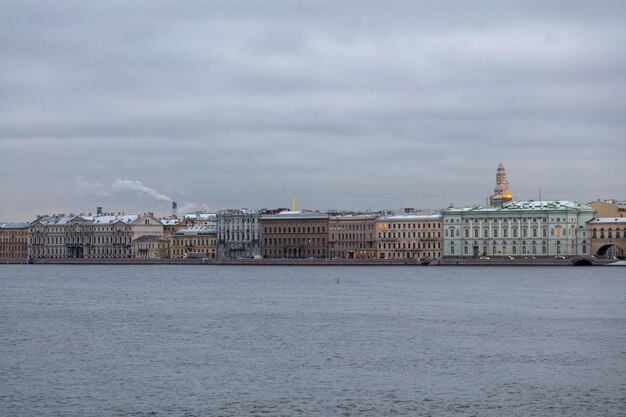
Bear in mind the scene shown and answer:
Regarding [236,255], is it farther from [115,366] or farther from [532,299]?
[115,366]

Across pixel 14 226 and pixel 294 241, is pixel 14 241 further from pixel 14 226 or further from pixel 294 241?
pixel 294 241

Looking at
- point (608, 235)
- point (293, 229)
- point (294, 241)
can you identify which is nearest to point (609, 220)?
point (608, 235)

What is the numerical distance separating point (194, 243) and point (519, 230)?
30.8 m

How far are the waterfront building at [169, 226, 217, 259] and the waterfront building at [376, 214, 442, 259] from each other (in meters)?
17.2

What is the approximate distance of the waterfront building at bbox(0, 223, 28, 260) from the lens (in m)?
127

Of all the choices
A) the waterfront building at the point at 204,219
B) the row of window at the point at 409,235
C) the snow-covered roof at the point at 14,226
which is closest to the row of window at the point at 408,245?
the row of window at the point at 409,235

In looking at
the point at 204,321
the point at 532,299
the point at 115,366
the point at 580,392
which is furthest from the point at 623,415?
the point at 532,299

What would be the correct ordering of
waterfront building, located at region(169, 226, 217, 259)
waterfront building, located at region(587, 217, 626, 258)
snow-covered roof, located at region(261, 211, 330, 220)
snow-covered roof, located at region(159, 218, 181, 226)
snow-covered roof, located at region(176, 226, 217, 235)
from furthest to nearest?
snow-covered roof, located at region(159, 218, 181, 226) < snow-covered roof, located at region(176, 226, 217, 235) < waterfront building, located at region(169, 226, 217, 259) < snow-covered roof, located at region(261, 211, 330, 220) < waterfront building, located at region(587, 217, 626, 258)

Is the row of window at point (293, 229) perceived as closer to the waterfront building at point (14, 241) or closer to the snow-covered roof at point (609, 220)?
the snow-covered roof at point (609, 220)

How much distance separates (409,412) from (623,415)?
10.8 feet

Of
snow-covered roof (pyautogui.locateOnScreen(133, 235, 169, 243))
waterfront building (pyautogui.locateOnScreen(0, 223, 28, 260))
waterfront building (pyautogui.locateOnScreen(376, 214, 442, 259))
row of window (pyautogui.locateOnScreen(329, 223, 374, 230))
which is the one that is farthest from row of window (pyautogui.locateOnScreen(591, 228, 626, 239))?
waterfront building (pyautogui.locateOnScreen(0, 223, 28, 260))

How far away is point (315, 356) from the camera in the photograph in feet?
91.2

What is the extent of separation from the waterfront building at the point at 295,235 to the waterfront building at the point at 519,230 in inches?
431

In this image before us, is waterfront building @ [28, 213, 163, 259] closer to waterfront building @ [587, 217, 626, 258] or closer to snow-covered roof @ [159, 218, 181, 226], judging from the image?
snow-covered roof @ [159, 218, 181, 226]
